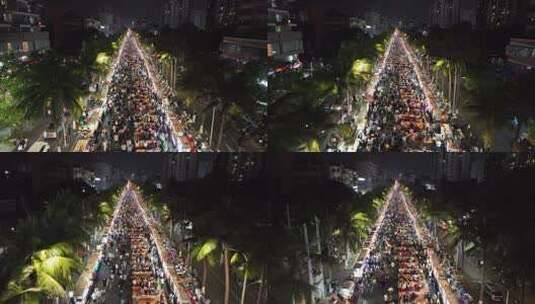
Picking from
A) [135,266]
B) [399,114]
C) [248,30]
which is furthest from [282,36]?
[135,266]

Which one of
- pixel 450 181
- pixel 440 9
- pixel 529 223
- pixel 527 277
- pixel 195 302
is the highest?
pixel 440 9

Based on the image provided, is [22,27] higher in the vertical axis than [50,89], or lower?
higher

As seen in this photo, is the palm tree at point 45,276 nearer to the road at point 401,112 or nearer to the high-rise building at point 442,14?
the road at point 401,112

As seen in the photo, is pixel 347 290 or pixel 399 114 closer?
pixel 399 114

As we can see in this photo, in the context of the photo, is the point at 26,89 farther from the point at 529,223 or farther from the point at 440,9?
the point at 529,223

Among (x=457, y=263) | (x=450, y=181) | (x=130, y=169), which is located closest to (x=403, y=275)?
(x=457, y=263)

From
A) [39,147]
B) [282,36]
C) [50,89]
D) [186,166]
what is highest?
[282,36]

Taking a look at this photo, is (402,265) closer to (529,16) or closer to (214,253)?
(214,253)

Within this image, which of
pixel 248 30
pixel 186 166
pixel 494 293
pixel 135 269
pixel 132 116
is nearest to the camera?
pixel 248 30
